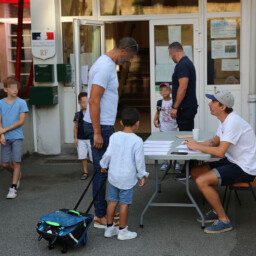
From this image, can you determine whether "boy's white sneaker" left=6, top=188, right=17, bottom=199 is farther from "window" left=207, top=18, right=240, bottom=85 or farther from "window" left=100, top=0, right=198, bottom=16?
"window" left=207, top=18, right=240, bottom=85

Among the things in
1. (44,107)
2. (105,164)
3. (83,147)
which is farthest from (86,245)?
(44,107)

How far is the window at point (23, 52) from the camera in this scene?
10.8 m

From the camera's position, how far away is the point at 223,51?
8727 mm

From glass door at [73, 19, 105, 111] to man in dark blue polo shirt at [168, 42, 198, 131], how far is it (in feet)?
7.05

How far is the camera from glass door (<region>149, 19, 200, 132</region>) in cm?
872

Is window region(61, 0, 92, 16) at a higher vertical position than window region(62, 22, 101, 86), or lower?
higher

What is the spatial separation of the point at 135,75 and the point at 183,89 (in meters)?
8.81

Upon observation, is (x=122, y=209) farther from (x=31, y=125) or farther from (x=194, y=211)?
(x=31, y=125)

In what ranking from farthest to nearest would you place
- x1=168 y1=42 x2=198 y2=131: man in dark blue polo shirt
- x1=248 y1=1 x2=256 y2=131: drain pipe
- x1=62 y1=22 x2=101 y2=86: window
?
1. x1=62 y1=22 x2=101 y2=86: window
2. x1=248 y1=1 x2=256 y2=131: drain pipe
3. x1=168 y1=42 x2=198 y2=131: man in dark blue polo shirt

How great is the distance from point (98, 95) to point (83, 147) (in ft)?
8.84

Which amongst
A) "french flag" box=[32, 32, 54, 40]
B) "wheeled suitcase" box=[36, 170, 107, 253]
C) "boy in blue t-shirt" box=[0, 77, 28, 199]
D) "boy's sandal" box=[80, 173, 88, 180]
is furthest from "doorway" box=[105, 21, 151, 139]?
"wheeled suitcase" box=[36, 170, 107, 253]

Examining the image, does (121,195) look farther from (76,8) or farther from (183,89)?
(76,8)

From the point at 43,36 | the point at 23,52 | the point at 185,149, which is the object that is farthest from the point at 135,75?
the point at 185,149

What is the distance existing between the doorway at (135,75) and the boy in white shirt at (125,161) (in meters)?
7.42
